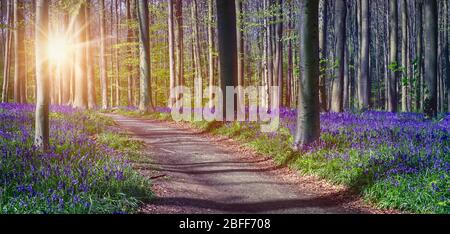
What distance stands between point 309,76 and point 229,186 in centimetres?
348

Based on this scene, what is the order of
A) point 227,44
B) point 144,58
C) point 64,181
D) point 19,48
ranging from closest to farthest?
point 64,181, point 227,44, point 19,48, point 144,58

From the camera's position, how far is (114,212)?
5000mm

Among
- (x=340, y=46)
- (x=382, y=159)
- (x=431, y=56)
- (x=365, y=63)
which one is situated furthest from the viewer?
(x=365, y=63)

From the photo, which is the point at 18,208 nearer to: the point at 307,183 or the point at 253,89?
the point at 307,183

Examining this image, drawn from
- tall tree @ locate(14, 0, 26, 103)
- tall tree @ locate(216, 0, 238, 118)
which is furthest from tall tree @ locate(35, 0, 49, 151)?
tall tree @ locate(14, 0, 26, 103)

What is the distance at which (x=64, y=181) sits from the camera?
560cm

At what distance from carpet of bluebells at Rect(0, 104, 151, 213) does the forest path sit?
0.49m

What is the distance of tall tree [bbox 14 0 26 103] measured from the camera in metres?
20.8

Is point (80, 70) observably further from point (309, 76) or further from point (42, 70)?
point (309, 76)

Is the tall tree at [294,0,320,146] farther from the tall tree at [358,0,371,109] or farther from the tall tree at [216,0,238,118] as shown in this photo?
the tall tree at [358,0,371,109]

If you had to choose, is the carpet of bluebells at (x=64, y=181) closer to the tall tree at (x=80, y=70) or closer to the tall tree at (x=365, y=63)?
the tall tree at (x=80, y=70)

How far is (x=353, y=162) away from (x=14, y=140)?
295 inches

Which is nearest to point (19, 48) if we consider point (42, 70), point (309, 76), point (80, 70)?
point (80, 70)

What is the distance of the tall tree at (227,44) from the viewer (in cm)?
1508
